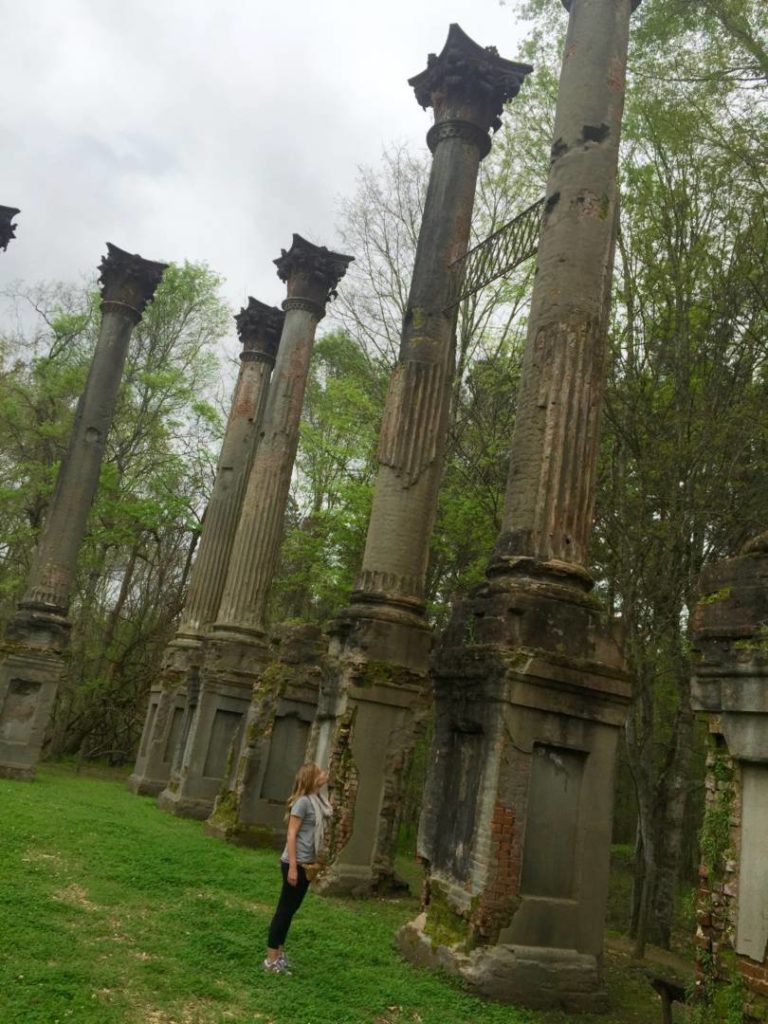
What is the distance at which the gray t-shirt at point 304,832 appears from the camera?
19.7 ft

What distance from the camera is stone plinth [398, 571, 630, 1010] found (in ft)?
20.9

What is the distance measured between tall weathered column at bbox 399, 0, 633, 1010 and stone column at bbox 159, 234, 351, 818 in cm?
775

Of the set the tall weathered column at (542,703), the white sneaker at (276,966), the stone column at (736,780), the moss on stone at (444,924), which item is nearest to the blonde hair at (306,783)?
the white sneaker at (276,966)

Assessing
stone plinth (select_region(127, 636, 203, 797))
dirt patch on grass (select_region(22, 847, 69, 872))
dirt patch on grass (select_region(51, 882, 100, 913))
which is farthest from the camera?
stone plinth (select_region(127, 636, 203, 797))

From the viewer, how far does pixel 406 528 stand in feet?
36.1

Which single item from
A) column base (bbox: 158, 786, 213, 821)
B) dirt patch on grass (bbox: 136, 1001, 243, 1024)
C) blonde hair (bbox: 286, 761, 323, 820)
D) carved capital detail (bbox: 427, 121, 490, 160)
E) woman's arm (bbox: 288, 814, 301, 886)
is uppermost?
carved capital detail (bbox: 427, 121, 490, 160)

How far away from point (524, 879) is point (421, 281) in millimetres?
8298

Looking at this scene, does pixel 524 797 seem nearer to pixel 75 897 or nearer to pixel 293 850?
pixel 293 850

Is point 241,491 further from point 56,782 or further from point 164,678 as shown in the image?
point 56,782

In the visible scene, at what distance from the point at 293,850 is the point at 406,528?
560 cm

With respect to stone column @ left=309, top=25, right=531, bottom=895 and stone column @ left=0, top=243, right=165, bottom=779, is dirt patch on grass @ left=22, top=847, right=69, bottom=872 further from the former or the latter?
stone column @ left=0, top=243, right=165, bottom=779

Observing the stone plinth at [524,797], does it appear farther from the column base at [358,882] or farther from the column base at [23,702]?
the column base at [23,702]

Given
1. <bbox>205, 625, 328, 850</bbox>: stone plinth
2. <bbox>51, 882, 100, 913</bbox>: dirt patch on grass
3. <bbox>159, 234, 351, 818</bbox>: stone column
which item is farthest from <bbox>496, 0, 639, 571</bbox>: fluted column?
<bbox>159, 234, 351, 818</bbox>: stone column

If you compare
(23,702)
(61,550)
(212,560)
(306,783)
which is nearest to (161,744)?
(23,702)
